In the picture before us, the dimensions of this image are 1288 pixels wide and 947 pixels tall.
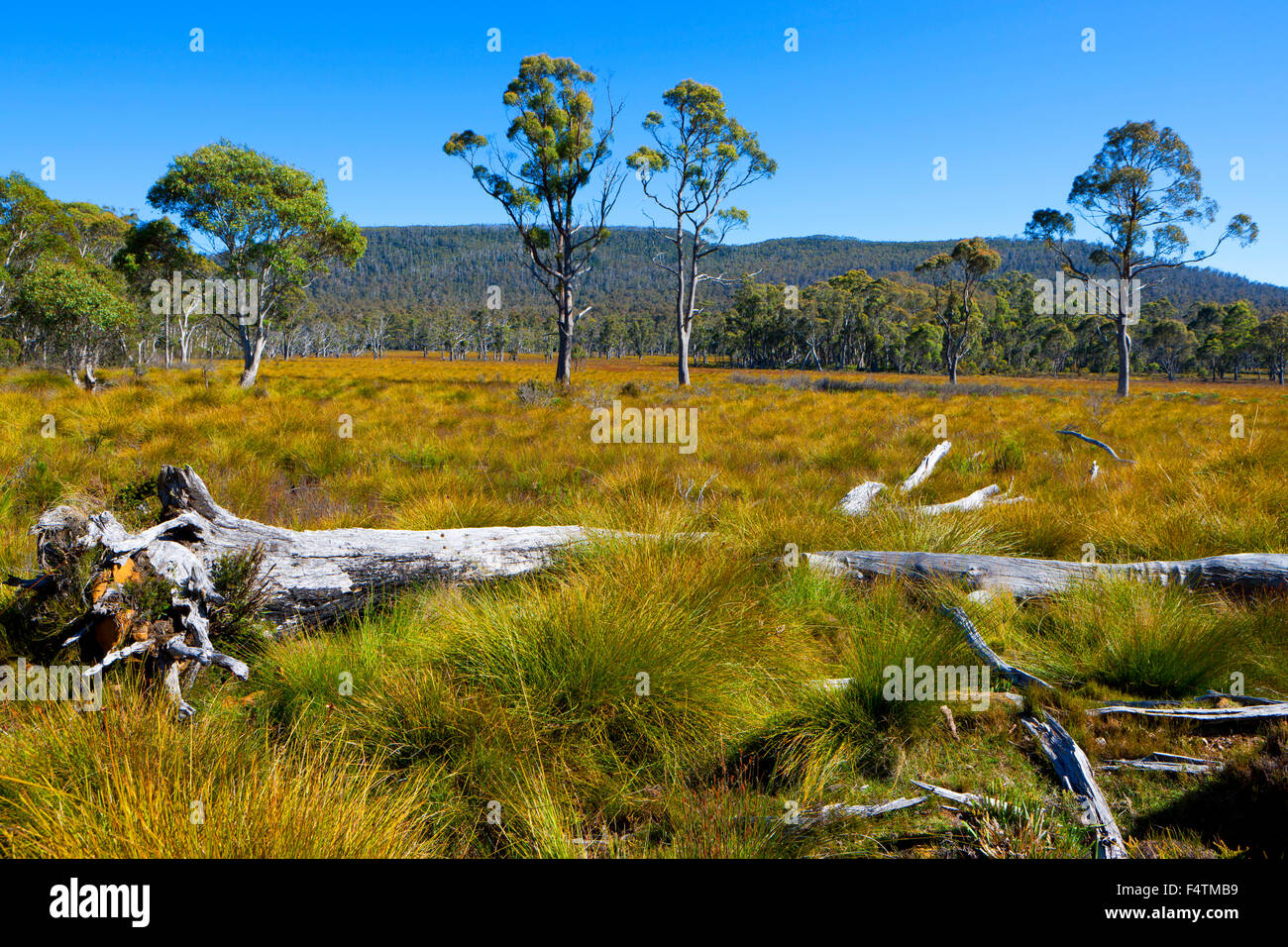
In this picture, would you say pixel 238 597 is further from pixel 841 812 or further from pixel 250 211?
pixel 250 211

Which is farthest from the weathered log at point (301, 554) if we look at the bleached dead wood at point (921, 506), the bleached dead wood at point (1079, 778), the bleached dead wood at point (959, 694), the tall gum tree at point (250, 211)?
the tall gum tree at point (250, 211)

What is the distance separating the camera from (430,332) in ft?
390

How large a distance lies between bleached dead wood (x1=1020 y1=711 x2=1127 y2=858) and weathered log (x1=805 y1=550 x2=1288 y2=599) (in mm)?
1352

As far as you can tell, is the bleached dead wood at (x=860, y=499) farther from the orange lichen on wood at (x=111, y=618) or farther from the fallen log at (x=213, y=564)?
the orange lichen on wood at (x=111, y=618)

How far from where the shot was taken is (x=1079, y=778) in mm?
2090

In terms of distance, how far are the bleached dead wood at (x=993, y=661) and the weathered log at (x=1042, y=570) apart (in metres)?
0.68

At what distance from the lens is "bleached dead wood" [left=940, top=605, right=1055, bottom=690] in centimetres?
278

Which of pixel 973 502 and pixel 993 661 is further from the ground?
pixel 973 502

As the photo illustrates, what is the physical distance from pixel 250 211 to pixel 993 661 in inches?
956

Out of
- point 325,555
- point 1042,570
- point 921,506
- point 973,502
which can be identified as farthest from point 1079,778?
point 973,502

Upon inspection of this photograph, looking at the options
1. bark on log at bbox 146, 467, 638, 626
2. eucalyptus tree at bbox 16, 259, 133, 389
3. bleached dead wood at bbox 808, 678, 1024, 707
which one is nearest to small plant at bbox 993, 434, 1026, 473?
bleached dead wood at bbox 808, 678, 1024, 707

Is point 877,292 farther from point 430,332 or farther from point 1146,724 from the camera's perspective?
point 430,332

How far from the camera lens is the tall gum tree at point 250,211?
1894cm

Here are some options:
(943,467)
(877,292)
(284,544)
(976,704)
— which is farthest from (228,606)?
(877,292)
